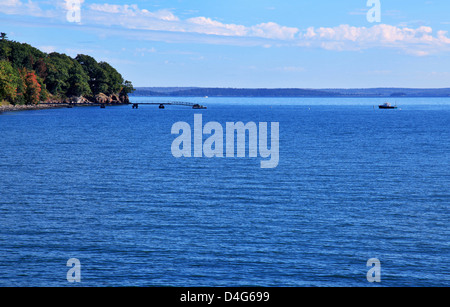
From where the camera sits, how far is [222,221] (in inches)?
1937

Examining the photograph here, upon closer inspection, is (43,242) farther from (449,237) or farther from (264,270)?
(449,237)

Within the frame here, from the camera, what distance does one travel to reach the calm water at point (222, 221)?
3650cm

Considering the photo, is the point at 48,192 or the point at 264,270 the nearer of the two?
the point at 264,270

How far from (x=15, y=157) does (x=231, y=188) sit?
4694 cm

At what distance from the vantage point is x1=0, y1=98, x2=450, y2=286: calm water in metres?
36.5

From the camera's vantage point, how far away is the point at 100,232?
4600cm

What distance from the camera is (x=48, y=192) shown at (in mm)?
63000

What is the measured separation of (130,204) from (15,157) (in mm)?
47127

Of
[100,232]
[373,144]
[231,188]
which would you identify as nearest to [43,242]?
[100,232]
